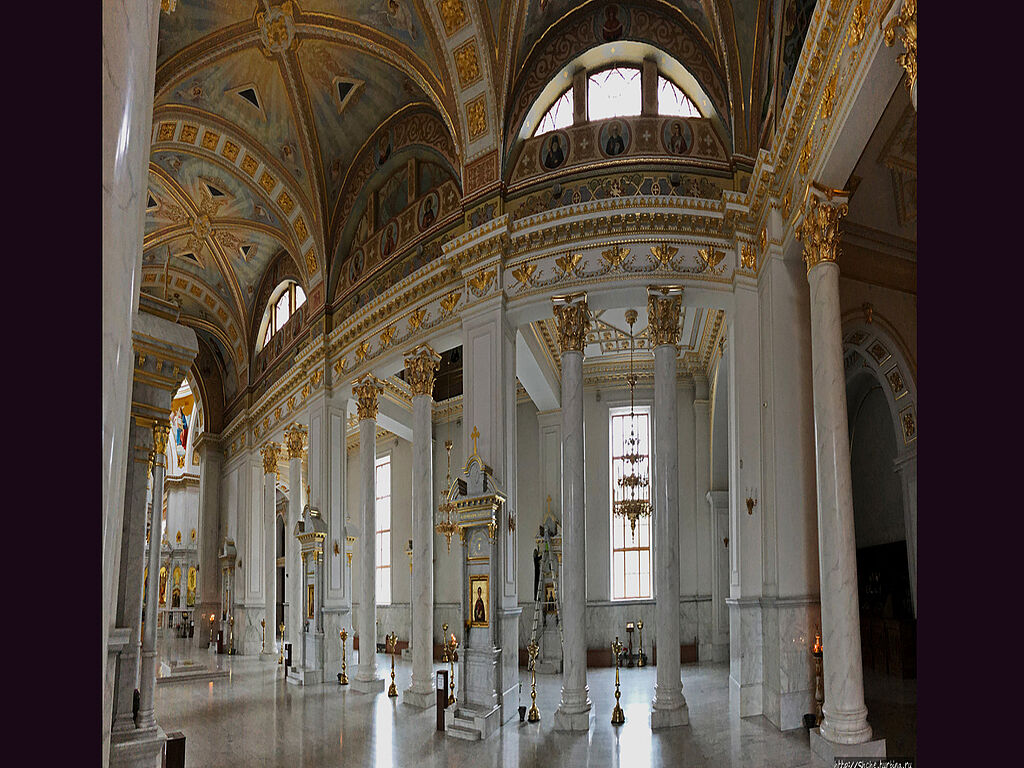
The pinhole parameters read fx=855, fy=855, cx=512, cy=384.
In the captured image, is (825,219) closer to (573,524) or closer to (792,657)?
(792,657)

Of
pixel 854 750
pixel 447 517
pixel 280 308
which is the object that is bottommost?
pixel 854 750

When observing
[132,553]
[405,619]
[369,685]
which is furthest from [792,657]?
[405,619]

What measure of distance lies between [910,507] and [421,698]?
8295 millimetres

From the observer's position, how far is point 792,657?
10.3 meters

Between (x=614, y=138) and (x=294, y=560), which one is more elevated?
(x=614, y=138)

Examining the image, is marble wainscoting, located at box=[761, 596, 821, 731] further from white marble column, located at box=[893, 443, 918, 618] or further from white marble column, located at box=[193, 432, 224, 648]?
white marble column, located at box=[193, 432, 224, 648]

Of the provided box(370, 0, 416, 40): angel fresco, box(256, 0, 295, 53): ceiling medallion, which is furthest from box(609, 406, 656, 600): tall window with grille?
box(256, 0, 295, 53): ceiling medallion

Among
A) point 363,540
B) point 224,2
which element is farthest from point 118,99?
point 363,540

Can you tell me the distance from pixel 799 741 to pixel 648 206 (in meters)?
7.32

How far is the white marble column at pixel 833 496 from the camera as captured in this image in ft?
27.2

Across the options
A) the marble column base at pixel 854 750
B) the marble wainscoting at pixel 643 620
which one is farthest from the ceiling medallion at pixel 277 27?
the marble column base at pixel 854 750

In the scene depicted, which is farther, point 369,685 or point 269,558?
point 269,558

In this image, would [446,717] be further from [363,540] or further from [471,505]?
[363,540]

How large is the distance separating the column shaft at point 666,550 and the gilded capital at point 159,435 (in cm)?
674
